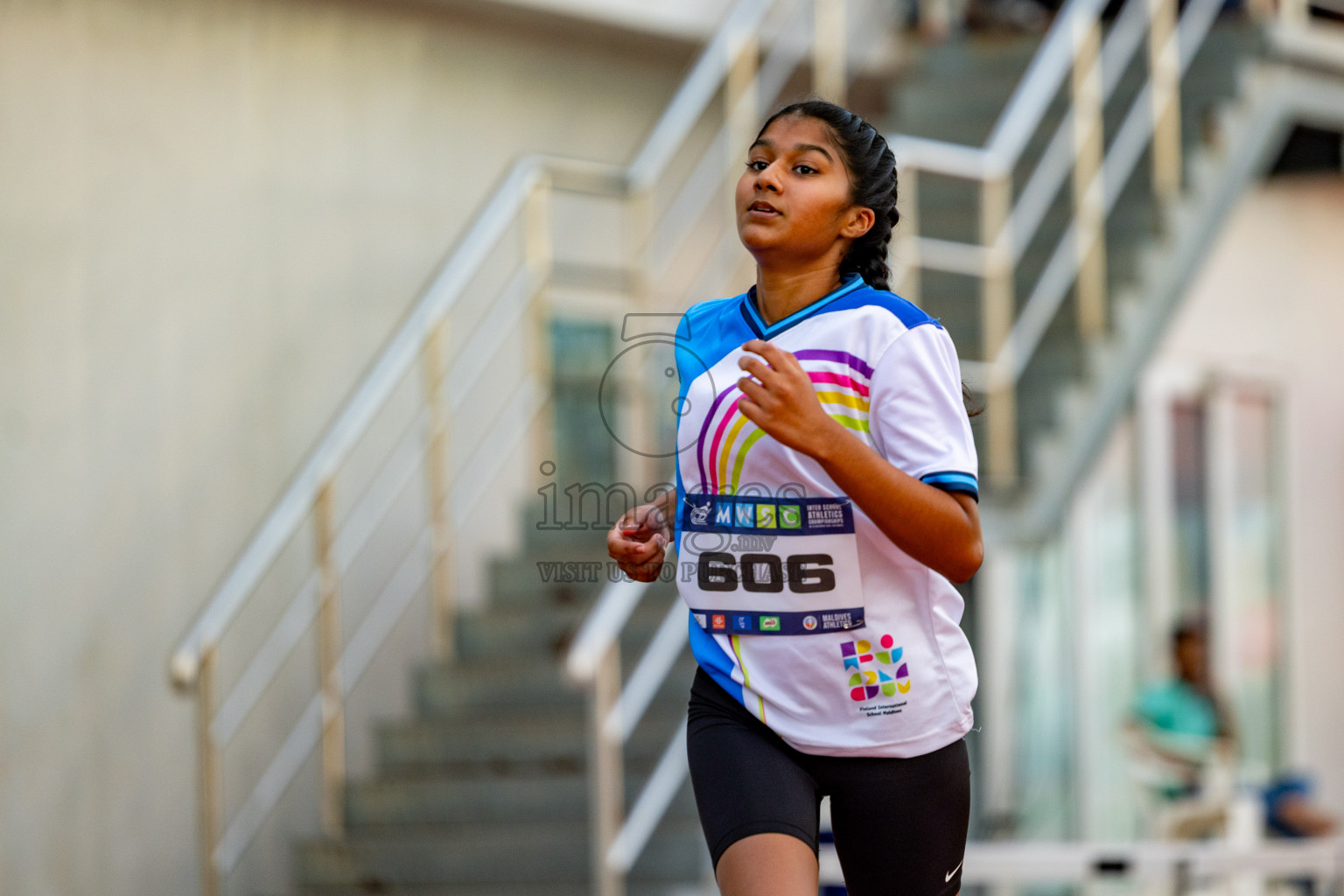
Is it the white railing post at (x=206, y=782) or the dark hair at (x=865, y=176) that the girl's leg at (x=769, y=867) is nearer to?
the dark hair at (x=865, y=176)

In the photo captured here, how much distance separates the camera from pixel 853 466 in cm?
213

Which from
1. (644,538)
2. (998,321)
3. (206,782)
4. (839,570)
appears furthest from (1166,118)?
(839,570)

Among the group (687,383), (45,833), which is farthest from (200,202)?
(687,383)

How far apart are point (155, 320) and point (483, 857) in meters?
2.17

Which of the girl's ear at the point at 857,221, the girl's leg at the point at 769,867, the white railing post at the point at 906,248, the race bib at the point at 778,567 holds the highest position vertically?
the white railing post at the point at 906,248

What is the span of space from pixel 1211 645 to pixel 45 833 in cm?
588

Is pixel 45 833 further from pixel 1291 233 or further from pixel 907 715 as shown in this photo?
pixel 1291 233

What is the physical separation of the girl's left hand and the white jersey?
13cm

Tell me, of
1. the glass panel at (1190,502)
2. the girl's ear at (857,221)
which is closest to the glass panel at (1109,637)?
the glass panel at (1190,502)

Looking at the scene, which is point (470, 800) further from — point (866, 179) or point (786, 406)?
point (786, 406)

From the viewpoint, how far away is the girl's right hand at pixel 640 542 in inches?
96.1

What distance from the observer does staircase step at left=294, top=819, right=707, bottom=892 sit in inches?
213

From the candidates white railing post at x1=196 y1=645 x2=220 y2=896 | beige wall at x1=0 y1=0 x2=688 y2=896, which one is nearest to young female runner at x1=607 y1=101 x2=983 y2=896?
white railing post at x1=196 y1=645 x2=220 y2=896

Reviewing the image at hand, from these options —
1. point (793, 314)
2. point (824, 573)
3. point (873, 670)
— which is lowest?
point (873, 670)
